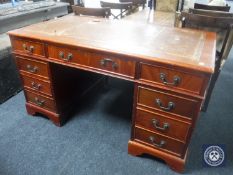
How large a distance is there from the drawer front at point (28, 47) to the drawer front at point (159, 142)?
830mm

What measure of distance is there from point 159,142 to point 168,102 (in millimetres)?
323

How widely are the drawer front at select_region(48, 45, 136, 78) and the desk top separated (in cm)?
5

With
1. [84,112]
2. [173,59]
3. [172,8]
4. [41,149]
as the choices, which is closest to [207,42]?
[173,59]

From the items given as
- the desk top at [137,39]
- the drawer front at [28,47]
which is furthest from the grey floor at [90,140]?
the desk top at [137,39]

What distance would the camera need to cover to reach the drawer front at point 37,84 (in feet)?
5.04

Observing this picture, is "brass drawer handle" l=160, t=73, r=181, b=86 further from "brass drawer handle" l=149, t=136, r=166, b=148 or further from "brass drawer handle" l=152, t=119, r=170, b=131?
"brass drawer handle" l=149, t=136, r=166, b=148

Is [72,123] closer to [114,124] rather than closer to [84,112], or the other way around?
[84,112]

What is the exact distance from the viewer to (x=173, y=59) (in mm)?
1037

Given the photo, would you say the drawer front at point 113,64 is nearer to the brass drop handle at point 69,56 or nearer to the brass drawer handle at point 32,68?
the brass drop handle at point 69,56

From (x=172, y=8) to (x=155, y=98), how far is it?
7.47 feet

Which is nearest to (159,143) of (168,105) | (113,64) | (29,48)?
(168,105)

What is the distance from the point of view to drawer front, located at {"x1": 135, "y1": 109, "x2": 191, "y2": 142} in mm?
1192

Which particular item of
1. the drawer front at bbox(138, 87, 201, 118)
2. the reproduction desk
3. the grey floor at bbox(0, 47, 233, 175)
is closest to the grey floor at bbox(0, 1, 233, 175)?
the grey floor at bbox(0, 47, 233, 175)

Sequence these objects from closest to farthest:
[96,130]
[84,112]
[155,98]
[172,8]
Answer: [155,98] → [96,130] → [84,112] → [172,8]
